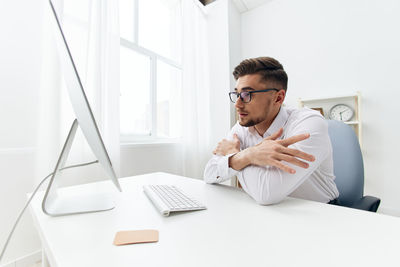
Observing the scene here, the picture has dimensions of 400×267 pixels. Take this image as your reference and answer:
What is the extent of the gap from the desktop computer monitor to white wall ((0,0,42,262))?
31.5 inches

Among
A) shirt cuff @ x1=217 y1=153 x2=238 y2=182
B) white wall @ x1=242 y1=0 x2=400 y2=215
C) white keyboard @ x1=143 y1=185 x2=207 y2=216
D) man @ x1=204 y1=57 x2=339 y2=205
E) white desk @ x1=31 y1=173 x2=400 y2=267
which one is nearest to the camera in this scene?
white desk @ x1=31 y1=173 x2=400 y2=267

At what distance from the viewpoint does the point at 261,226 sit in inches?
19.2

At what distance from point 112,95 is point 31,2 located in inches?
29.2

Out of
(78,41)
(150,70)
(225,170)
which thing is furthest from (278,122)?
(150,70)

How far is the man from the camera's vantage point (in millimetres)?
668

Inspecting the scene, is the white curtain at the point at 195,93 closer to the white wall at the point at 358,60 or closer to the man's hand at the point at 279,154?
the white wall at the point at 358,60

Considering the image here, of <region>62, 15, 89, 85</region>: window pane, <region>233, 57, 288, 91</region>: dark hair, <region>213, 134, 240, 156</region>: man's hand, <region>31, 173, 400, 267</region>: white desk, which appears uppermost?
<region>62, 15, 89, 85</region>: window pane

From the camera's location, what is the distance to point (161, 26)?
96.9 inches

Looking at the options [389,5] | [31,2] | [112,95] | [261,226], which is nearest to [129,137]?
[112,95]

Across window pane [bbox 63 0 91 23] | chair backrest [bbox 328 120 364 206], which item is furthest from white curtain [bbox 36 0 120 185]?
chair backrest [bbox 328 120 364 206]

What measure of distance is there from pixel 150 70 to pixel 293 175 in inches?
80.4

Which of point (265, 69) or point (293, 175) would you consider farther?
point (265, 69)

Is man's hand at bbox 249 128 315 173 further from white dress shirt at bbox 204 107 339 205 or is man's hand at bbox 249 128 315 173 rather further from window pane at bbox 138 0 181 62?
window pane at bbox 138 0 181 62

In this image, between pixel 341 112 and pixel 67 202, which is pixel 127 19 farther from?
pixel 341 112
